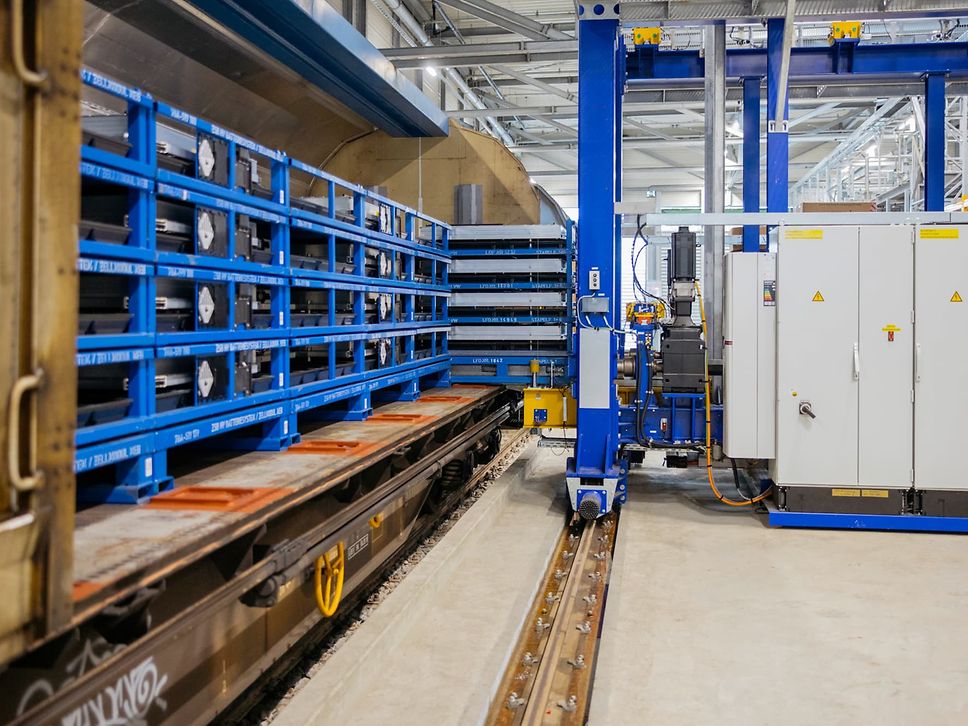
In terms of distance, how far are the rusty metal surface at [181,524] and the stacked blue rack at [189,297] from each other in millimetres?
212

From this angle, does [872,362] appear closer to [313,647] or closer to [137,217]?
[313,647]

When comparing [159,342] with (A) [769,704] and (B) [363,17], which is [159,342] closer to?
(A) [769,704]

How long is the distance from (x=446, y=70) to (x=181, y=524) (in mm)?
11078

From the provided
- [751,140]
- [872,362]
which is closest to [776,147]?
[751,140]

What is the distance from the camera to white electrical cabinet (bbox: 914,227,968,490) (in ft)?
18.6

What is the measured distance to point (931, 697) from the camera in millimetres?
3244

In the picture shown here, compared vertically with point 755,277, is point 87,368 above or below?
below

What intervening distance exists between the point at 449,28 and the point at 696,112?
18.1 ft

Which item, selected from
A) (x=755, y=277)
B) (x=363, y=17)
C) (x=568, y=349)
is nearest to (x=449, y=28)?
(x=363, y=17)

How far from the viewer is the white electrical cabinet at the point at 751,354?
5996 millimetres

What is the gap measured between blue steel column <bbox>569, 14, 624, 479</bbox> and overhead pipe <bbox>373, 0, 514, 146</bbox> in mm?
4974

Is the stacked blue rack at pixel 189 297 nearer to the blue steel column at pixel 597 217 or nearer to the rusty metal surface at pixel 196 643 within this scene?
the rusty metal surface at pixel 196 643

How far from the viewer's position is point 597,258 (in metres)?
6.09

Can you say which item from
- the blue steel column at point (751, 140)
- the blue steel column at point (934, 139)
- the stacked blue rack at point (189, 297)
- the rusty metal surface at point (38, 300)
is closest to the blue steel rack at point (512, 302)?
the blue steel column at point (751, 140)
